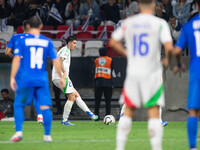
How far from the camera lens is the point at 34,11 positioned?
2175 cm

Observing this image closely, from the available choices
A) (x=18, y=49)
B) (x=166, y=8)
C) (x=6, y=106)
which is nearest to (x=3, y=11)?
(x=6, y=106)

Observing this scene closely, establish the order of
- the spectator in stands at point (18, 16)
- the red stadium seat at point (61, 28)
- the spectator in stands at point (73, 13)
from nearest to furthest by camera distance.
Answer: the red stadium seat at point (61, 28) → the spectator in stands at point (73, 13) → the spectator in stands at point (18, 16)

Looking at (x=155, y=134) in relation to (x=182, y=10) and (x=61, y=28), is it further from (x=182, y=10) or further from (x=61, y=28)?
(x=61, y=28)

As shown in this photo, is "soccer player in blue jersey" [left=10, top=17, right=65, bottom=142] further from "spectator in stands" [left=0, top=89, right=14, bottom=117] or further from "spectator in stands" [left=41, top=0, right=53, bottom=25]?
"spectator in stands" [left=41, top=0, right=53, bottom=25]

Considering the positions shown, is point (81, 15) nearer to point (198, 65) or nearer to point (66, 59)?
point (66, 59)

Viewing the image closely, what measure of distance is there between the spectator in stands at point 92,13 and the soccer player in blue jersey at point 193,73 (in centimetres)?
1443

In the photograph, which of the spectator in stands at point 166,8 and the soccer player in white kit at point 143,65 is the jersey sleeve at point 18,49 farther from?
the spectator in stands at point 166,8

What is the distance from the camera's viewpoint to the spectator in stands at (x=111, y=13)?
2077cm

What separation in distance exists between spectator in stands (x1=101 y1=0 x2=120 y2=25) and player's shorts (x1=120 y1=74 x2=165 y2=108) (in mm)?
14671

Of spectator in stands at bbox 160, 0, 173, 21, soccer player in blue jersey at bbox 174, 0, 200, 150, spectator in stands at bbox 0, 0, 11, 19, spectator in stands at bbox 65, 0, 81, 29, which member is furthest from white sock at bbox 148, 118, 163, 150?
spectator in stands at bbox 0, 0, 11, 19

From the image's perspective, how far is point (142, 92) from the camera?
20.5 ft

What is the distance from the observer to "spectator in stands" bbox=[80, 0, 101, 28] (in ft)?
69.4

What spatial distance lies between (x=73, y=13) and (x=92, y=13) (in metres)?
1.11

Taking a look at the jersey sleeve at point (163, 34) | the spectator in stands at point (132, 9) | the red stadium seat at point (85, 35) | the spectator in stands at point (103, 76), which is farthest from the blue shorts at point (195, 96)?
the red stadium seat at point (85, 35)
